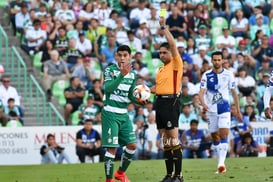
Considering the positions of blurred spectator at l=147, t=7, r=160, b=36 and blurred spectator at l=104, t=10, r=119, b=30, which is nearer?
blurred spectator at l=104, t=10, r=119, b=30

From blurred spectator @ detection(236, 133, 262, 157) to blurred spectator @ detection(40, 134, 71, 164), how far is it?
535cm

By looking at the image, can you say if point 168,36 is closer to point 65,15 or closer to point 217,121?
point 217,121

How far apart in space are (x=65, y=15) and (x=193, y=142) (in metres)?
8.10

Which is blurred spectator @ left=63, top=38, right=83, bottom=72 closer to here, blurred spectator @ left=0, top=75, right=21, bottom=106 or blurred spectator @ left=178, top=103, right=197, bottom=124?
blurred spectator @ left=0, top=75, right=21, bottom=106

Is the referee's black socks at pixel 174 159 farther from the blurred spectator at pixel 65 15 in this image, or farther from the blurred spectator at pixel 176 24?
the blurred spectator at pixel 176 24

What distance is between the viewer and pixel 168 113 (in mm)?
16797

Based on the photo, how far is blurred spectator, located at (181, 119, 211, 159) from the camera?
27.3 metres

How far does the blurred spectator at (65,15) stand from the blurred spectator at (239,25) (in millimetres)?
6218

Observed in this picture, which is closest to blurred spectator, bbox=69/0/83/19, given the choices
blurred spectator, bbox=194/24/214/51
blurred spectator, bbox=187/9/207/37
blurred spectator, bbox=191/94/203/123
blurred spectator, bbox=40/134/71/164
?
blurred spectator, bbox=187/9/207/37

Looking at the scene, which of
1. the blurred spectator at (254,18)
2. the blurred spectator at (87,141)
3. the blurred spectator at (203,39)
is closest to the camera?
the blurred spectator at (87,141)

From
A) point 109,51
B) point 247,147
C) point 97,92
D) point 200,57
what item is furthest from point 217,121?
point 200,57

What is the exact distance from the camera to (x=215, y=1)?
34.9 meters

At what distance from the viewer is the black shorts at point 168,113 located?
55.1 feet

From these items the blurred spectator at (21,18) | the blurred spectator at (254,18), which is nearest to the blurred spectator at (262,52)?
the blurred spectator at (254,18)
